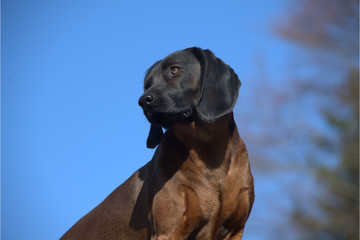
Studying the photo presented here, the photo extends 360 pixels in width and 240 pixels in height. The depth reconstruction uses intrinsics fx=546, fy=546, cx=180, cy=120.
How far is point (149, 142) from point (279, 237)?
7809 mm

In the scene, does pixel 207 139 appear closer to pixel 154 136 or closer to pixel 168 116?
pixel 168 116

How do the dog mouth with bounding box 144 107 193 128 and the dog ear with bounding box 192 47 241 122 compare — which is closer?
the dog mouth with bounding box 144 107 193 128

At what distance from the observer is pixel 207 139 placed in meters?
5.22

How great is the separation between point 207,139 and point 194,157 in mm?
213

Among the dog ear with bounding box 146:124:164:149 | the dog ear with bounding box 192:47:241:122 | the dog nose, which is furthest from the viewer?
the dog ear with bounding box 146:124:164:149

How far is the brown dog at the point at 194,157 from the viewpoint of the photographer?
4.93 metres

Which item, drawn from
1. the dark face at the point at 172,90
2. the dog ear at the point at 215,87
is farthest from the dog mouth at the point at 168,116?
the dog ear at the point at 215,87

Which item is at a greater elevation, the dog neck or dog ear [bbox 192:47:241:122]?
dog ear [bbox 192:47:241:122]

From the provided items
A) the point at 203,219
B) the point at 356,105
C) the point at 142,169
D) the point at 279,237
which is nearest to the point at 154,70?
the point at 142,169

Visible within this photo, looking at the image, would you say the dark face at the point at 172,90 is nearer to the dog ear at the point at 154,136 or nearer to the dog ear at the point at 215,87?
the dog ear at the point at 215,87

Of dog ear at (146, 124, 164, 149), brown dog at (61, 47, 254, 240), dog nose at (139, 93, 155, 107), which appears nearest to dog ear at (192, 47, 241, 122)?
brown dog at (61, 47, 254, 240)

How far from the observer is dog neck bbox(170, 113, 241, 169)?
518cm

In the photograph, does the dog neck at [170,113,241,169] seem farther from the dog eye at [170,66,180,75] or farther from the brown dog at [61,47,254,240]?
the dog eye at [170,66,180,75]

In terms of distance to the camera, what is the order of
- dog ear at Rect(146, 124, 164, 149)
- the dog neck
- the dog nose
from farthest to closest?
dog ear at Rect(146, 124, 164, 149)
the dog neck
the dog nose
